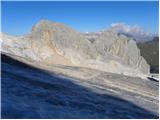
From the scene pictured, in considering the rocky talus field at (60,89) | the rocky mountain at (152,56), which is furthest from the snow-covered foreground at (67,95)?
the rocky mountain at (152,56)

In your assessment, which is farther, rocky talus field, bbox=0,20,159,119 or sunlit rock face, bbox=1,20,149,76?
sunlit rock face, bbox=1,20,149,76

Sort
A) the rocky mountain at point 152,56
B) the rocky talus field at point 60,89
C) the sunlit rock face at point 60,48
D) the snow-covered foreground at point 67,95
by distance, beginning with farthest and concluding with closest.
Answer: the rocky mountain at point 152,56
the sunlit rock face at point 60,48
the rocky talus field at point 60,89
the snow-covered foreground at point 67,95

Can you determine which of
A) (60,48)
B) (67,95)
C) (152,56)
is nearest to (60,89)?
(67,95)

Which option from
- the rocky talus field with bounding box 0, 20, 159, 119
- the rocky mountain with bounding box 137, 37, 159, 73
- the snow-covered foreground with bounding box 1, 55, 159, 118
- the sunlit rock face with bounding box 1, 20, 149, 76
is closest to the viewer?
the snow-covered foreground with bounding box 1, 55, 159, 118

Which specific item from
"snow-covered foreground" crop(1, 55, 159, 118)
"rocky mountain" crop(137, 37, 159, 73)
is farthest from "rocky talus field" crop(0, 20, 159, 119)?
"rocky mountain" crop(137, 37, 159, 73)

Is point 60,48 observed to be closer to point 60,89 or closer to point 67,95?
point 60,89

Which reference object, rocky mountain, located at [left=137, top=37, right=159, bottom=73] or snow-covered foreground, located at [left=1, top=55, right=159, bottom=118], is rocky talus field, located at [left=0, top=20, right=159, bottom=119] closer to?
snow-covered foreground, located at [left=1, top=55, right=159, bottom=118]

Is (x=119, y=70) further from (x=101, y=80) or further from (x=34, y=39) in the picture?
(x=101, y=80)

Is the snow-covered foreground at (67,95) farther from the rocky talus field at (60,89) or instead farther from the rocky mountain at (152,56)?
the rocky mountain at (152,56)
